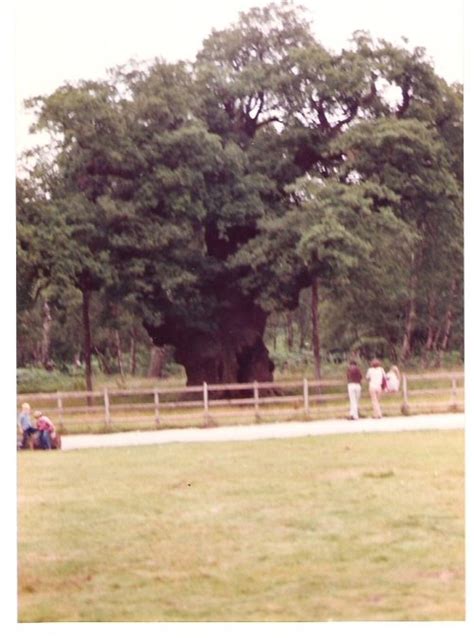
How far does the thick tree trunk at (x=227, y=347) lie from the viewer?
9352mm

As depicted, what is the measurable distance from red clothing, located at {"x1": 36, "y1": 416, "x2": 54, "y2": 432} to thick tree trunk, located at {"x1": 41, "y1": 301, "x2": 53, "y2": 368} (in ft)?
1.72

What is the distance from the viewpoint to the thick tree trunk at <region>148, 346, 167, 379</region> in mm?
9250

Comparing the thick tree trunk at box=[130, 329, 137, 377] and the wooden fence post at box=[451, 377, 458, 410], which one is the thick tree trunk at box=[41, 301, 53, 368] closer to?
the thick tree trunk at box=[130, 329, 137, 377]

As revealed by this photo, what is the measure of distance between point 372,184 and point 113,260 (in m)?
2.98

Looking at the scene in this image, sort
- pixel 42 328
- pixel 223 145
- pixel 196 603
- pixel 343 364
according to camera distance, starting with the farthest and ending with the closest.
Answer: pixel 223 145 → pixel 343 364 → pixel 42 328 → pixel 196 603

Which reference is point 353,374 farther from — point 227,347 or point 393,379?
point 227,347

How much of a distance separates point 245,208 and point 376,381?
8.18 feet

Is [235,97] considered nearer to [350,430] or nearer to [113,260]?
[113,260]

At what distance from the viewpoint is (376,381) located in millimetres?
8977

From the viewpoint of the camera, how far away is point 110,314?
9.19 metres

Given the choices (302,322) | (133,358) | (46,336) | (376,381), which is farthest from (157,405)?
(376,381)

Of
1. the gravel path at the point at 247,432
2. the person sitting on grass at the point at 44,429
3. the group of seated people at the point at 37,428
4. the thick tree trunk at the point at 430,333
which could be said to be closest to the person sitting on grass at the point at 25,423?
the group of seated people at the point at 37,428

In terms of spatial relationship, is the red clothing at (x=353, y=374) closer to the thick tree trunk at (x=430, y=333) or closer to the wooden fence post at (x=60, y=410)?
the thick tree trunk at (x=430, y=333)

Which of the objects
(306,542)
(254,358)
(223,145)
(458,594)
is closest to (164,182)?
(223,145)
